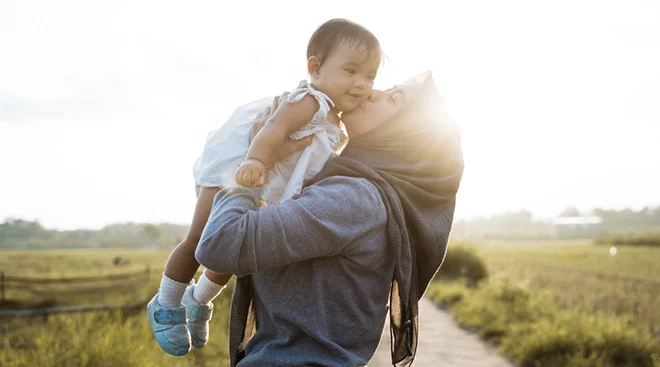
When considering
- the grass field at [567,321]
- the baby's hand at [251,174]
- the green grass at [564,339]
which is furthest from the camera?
the grass field at [567,321]

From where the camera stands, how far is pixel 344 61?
229cm

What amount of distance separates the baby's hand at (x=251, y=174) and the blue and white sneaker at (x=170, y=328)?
656 millimetres

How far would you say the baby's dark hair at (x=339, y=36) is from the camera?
2311mm

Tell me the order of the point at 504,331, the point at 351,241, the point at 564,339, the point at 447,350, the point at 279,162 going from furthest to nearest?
the point at 504,331 < the point at 447,350 < the point at 564,339 < the point at 279,162 < the point at 351,241

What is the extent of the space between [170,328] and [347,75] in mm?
1106

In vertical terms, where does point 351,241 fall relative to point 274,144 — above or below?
below

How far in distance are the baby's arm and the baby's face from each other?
0.13 meters

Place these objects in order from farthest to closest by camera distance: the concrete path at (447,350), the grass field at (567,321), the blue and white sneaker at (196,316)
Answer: the concrete path at (447,350) < the grass field at (567,321) < the blue and white sneaker at (196,316)

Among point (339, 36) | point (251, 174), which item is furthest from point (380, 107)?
point (251, 174)

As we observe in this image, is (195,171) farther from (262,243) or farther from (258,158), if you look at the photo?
(262,243)

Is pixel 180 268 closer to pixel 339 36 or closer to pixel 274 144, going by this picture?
pixel 274 144

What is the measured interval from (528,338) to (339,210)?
7.25 metres

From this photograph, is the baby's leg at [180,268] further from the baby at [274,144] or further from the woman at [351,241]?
the woman at [351,241]

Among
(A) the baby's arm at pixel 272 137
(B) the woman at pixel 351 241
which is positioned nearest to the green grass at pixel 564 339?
(B) the woman at pixel 351 241
